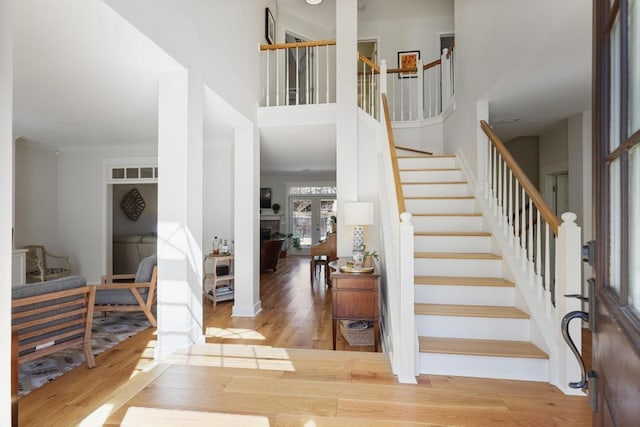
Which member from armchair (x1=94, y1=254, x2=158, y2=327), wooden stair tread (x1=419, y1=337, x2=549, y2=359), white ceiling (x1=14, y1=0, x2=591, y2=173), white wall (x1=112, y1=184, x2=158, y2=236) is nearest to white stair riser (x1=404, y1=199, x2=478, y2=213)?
white ceiling (x1=14, y1=0, x2=591, y2=173)

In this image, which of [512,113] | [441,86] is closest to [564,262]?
[512,113]

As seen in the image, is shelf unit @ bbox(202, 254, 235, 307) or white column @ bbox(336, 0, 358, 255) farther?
shelf unit @ bbox(202, 254, 235, 307)

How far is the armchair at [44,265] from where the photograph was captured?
516cm

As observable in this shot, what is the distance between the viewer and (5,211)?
4.30 feet

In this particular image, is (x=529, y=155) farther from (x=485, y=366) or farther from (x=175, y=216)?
(x=175, y=216)

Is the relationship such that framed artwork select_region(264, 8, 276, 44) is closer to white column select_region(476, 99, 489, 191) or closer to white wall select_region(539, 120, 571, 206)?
white column select_region(476, 99, 489, 191)

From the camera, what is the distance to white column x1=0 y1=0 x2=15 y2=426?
4.23 feet

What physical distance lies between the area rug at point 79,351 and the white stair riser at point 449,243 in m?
3.30

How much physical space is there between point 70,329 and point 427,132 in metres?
5.19

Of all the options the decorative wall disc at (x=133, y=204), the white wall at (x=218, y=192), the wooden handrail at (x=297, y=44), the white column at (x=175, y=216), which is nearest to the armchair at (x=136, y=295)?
the white column at (x=175, y=216)

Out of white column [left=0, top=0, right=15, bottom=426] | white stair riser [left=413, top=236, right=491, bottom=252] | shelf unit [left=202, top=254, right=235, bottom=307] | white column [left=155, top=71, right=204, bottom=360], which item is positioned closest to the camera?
white column [left=0, top=0, right=15, bottom=426]

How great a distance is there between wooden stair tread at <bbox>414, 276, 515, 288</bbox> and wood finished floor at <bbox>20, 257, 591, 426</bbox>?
2.50ft

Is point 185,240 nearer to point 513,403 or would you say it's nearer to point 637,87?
point 513,403

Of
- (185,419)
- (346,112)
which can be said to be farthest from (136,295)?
(346,112)
